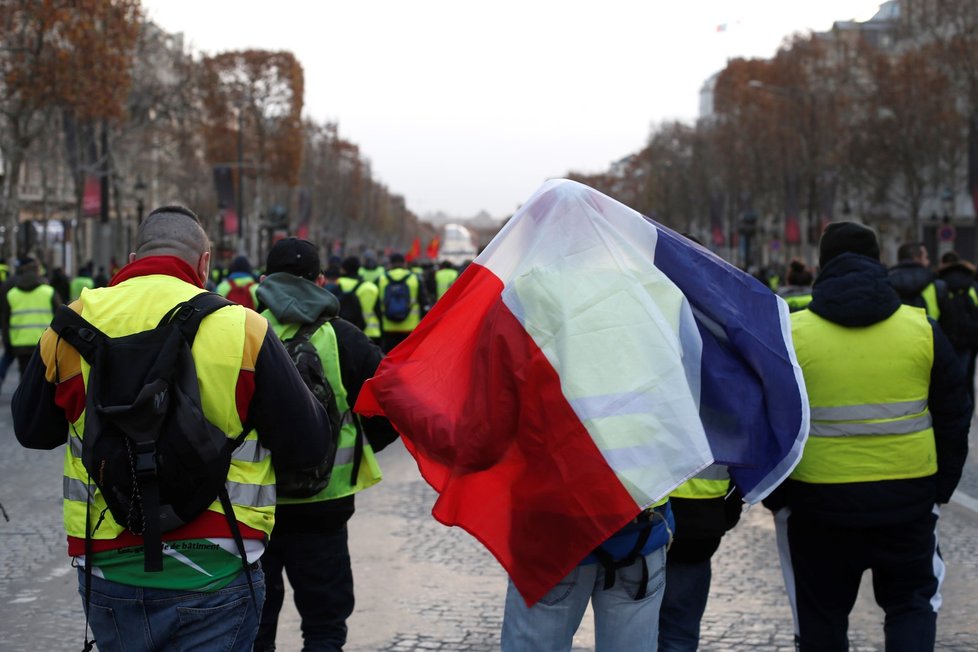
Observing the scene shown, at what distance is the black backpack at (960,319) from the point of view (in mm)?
12414

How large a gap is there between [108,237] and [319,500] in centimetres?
3108

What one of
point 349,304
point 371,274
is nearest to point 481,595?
point 349,304

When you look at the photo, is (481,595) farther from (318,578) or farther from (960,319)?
(960,319)

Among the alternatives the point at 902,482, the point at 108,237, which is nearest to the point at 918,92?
the point at 108,237

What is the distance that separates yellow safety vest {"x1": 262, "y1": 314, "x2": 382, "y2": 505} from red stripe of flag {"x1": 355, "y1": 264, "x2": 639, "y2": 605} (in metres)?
1.22

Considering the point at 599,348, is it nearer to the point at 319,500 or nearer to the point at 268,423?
the point at 268,423

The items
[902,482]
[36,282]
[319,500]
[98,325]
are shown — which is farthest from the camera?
[36,282]

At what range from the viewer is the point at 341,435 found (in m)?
5.04

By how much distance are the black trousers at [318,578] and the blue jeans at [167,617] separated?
153cm

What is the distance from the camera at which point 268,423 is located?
3506 millimetres

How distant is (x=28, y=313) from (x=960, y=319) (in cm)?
1040

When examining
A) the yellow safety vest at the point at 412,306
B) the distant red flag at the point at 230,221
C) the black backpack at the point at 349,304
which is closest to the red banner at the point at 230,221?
the distant red flag at the point at 230,221

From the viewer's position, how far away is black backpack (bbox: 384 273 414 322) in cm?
1722

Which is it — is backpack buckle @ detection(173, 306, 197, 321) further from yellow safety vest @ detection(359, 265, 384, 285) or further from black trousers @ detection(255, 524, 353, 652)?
yellow safety vest @ detection(359, 265, 384, 285)
